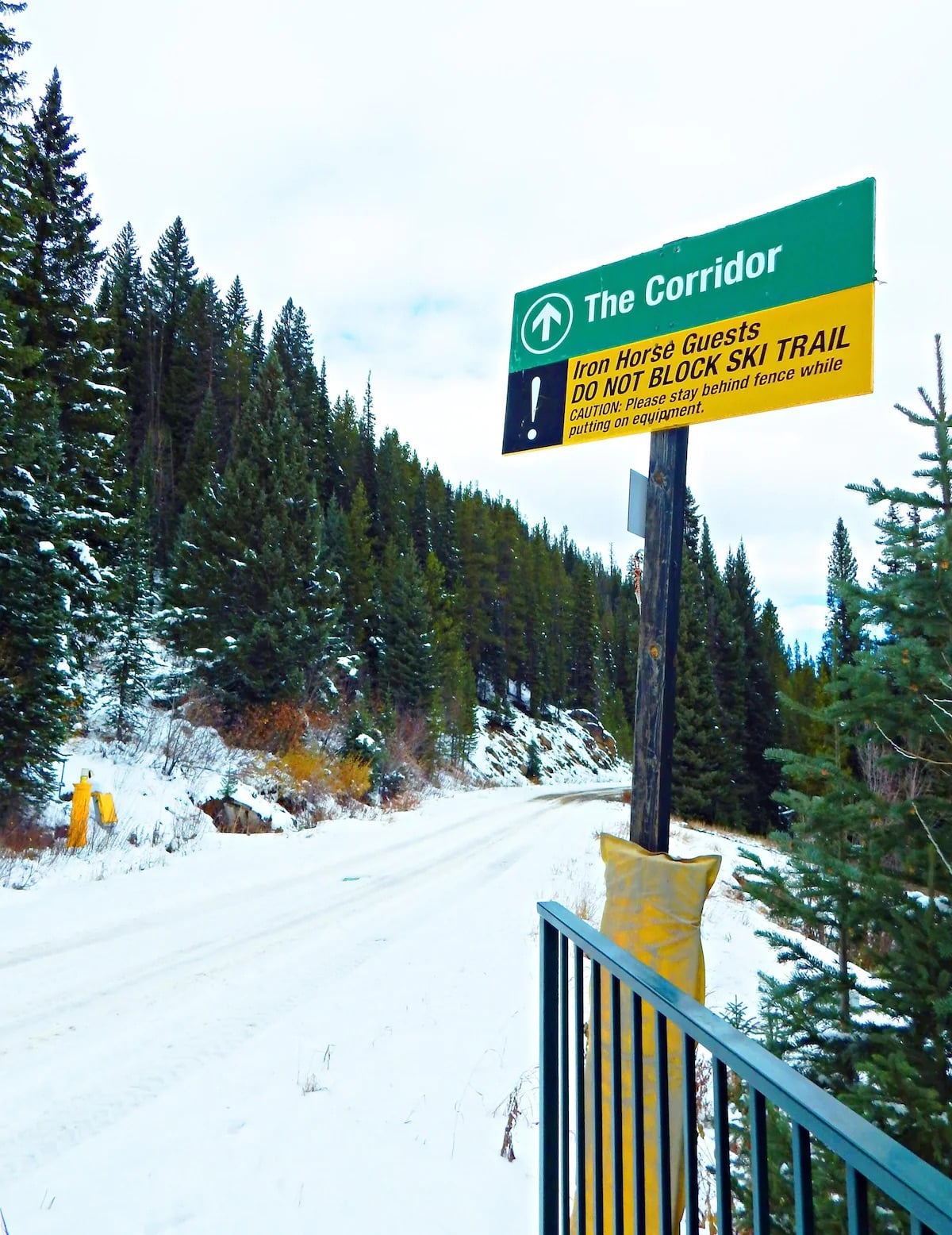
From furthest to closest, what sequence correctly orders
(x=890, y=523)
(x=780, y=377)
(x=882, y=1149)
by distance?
(x=890, y=523), (x=780, y=377), (x=882, y=1149)

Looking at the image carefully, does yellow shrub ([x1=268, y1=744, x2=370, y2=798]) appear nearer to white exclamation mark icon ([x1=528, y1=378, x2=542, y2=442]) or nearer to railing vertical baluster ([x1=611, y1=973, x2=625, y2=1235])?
white exclamation mark icon ([x1=528, y1=378, x2=542, y2=442])

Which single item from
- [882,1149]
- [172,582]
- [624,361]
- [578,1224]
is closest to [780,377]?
[624,361]

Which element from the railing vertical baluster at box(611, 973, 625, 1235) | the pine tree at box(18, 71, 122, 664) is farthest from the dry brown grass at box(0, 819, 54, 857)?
the railing vertical baluster at box(611, 973, 625, 1235)

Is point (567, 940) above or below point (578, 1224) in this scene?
above

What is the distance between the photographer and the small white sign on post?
3469mm

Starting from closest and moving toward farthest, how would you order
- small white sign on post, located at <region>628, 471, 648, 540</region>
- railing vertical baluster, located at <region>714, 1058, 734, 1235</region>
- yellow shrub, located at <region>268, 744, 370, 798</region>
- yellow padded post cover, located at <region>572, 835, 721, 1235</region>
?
railing vertical baluster, located at <region>714, 1058, 734, 1235</region>, yellow padded post cover, located at <region>572, 835, 721, 1235</region>, small white sign on post, located at <region>628, 471, 648, 540</region>, yellow shrub, located at <region>268, 744, 370, 798</region>

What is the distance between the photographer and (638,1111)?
5.24 ft

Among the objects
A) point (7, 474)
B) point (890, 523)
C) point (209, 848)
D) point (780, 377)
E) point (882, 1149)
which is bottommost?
point (209, 848)

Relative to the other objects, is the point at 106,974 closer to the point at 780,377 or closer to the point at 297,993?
the point at 297,993

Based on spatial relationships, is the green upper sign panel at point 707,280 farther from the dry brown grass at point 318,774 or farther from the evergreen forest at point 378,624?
the dry brown grass at point 318,774

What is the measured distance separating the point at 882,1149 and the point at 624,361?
10.5 ft

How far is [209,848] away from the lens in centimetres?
1227

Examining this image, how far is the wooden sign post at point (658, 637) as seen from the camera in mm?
3291

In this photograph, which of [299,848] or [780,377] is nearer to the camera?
[780,377]
